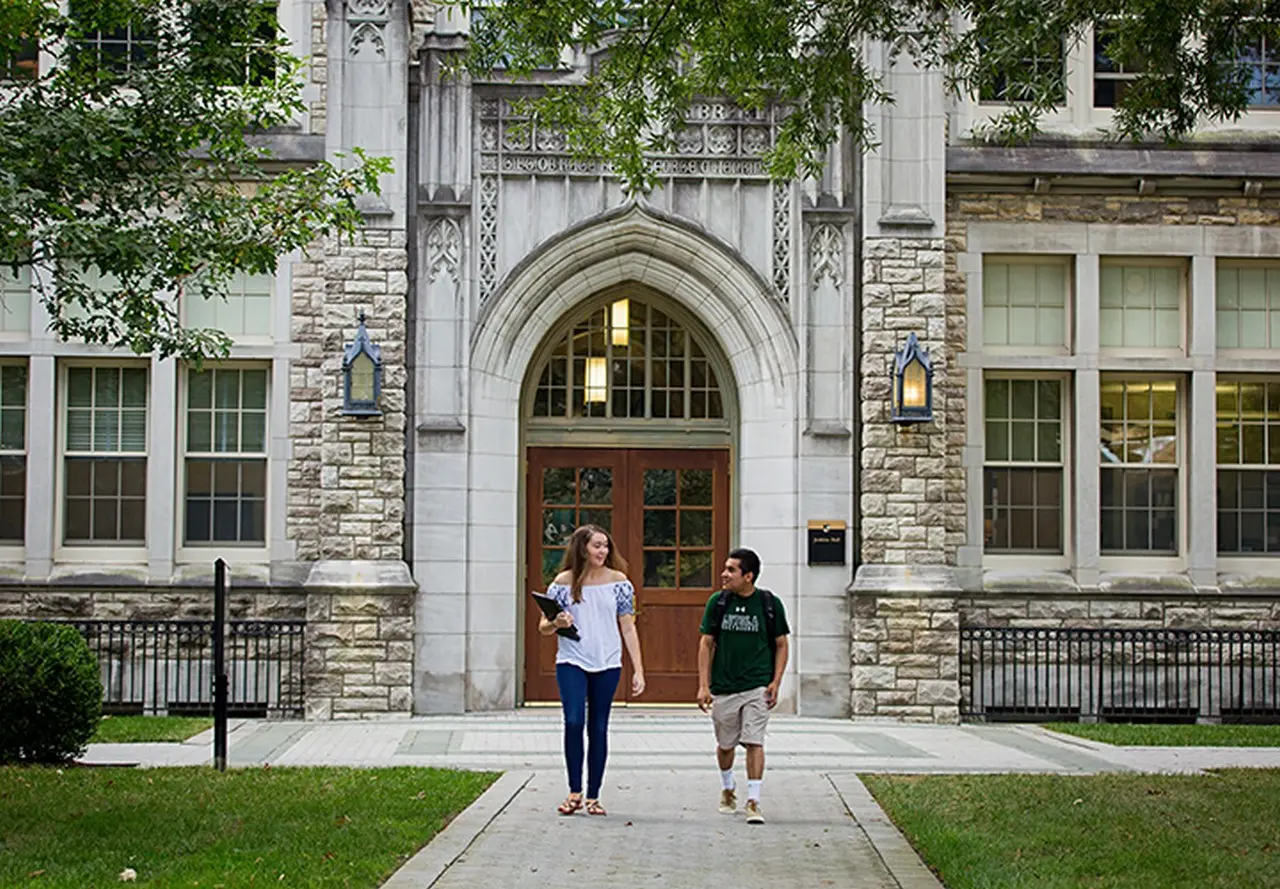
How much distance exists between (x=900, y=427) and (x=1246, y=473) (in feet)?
13.4

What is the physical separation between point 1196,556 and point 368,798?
10665 mm

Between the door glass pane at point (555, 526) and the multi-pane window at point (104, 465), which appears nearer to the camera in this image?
the multi-pane window at point (104, 465)

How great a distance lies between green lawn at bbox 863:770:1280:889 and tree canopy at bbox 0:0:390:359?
17.5 ft

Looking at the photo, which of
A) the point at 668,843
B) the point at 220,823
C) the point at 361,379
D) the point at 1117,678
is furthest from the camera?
the point at 1117,678

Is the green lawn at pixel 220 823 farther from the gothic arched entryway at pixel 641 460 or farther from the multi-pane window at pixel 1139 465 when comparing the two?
the multi-pane window at pixel 1139 465

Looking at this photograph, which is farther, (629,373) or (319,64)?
(629,373)

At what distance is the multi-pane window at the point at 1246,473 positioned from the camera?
1917cm

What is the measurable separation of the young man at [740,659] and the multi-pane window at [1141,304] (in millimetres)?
9203

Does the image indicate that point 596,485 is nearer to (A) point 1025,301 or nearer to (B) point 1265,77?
(A) point 1025,301

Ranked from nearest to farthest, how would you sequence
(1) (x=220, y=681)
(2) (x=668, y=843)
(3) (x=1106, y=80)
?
(2) (x=668, y=843), (1) (x=220, y=681), (3) (x=1106, y=80)

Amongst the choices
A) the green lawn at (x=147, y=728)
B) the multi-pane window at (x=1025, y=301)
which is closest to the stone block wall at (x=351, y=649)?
the green lawn at (x=147, y=728)

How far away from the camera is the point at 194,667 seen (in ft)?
58.6

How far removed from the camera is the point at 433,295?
18.0 m

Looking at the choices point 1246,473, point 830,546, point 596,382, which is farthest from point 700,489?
point 1246,473
